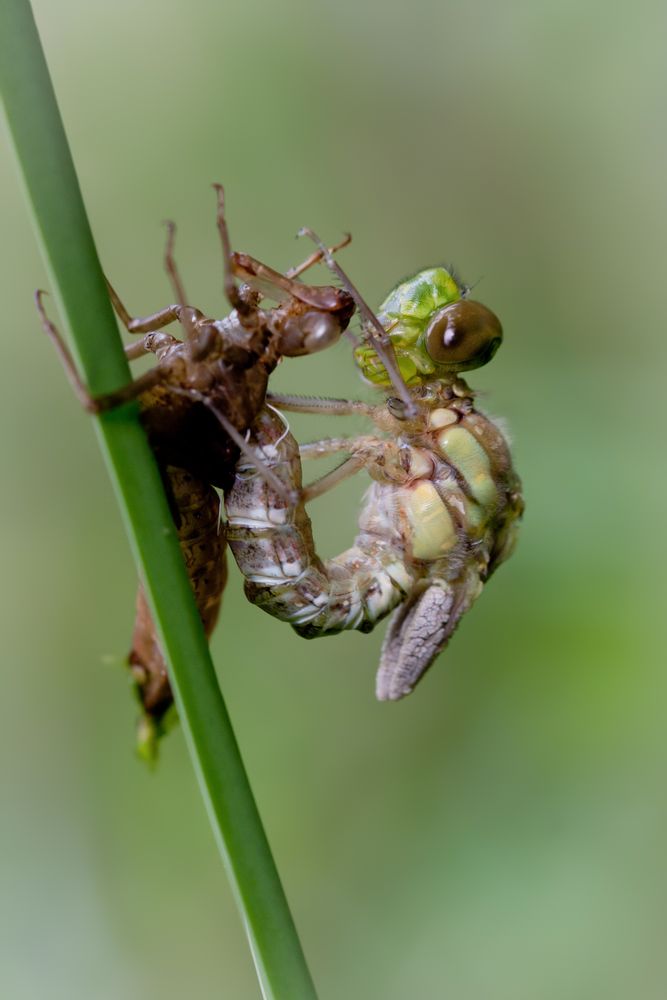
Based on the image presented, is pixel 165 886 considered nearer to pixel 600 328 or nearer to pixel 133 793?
pixel 133 793

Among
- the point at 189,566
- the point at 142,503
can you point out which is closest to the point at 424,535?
the point at 189,566

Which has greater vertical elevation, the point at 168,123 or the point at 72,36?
the point at 72,36

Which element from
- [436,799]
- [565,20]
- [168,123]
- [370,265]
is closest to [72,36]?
[168,123]

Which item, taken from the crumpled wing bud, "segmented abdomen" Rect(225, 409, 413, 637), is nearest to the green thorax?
"segmented abdomen" Rect(225, 409, 413, 637)

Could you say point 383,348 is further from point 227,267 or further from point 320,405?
point 227,267

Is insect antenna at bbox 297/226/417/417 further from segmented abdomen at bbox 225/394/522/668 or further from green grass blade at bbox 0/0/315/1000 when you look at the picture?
green grass blade at bbox 0/0/315/1000

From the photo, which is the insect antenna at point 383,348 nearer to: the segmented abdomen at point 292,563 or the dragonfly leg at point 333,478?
the dragonfly leg at point 333,478
